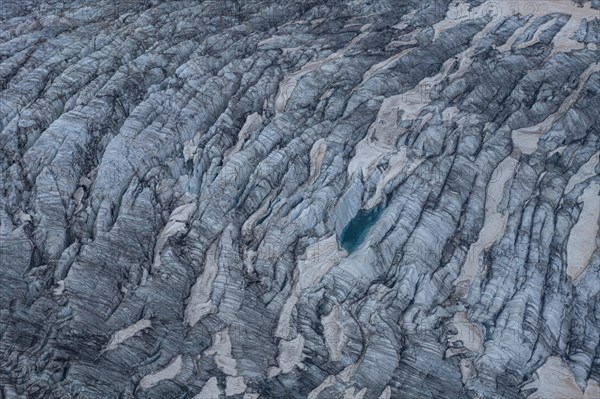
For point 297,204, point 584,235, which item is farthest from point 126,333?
point 584,235

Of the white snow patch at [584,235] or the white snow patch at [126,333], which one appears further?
the white snow patch at [584,235]

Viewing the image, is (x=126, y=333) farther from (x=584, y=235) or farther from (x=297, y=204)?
(x=584, y=235)

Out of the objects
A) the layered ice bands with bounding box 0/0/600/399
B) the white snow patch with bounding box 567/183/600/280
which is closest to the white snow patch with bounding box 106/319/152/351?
the layered ice bands with bounding box 0/0/600/399

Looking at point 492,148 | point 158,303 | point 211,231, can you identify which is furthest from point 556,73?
point 158,303

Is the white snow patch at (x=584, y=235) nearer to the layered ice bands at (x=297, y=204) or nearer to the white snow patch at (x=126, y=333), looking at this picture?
the layered ice bands at (x=297, y=204)

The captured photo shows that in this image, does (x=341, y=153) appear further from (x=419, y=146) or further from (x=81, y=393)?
(x=81, y=393)

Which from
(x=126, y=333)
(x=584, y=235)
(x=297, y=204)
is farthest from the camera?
(x=297, y=204)

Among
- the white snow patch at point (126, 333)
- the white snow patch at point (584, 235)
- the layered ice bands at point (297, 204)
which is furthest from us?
the white snow patch at point (584, 235)

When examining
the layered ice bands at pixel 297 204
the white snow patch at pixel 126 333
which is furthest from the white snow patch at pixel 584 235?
the white snow patch at pixel 126 333

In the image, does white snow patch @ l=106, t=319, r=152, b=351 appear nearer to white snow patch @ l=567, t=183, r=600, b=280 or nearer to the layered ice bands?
the layered ice bands
